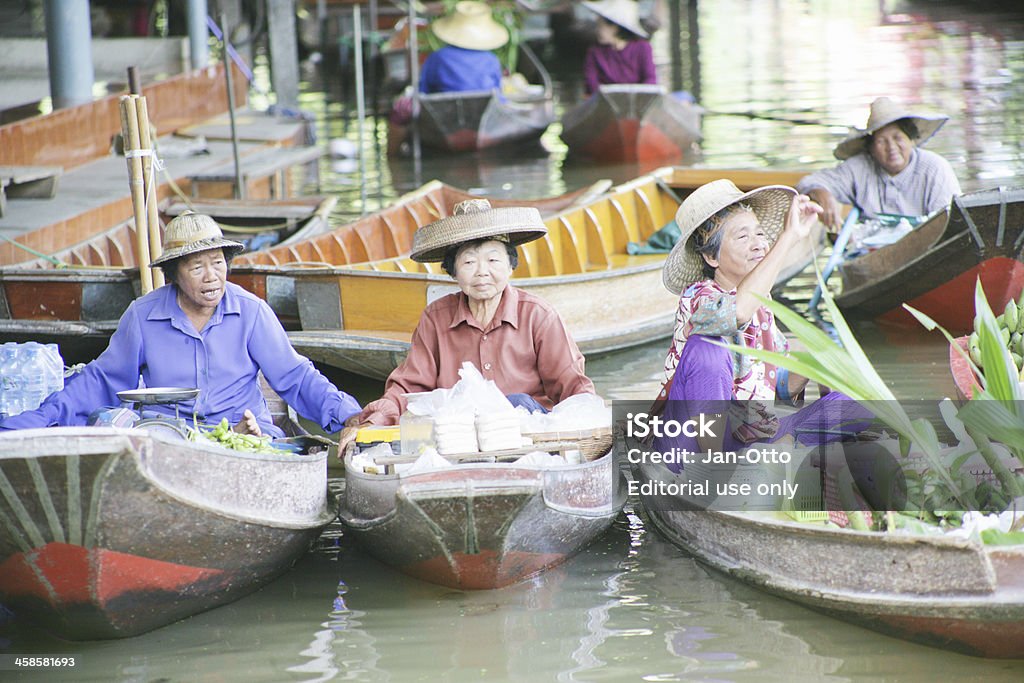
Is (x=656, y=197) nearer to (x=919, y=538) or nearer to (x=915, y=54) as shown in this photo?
(x=919, y=538)

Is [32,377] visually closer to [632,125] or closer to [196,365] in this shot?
[196,365]

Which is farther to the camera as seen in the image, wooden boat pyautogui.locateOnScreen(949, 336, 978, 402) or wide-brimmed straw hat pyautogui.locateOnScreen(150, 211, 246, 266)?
wide-brimmed straw hat pyautogui.locateOnScreen(150, 211, 246, 266)

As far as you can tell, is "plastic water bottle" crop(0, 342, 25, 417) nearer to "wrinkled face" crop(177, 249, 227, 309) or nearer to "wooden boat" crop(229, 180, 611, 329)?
"wrinkled face" crop(177, 249, 227, 309)

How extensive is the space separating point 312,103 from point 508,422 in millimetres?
13065

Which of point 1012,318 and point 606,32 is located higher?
point 606,32

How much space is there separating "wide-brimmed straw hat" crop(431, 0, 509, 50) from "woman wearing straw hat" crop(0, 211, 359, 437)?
7.85 m

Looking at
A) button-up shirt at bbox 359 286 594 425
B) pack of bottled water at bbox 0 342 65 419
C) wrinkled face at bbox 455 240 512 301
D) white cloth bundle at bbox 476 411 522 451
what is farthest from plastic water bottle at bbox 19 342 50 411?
white cloth bundle at bbox 476 411 522 451

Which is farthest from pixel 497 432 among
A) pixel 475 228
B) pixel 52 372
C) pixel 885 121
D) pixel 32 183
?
pixel 32 183

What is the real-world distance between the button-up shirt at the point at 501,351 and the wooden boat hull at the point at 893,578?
78cm

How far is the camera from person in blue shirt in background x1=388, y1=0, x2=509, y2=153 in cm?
1159

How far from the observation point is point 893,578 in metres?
3.24

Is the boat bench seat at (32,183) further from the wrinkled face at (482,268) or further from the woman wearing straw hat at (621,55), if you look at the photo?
the woman wearing straw hat at (621,55)

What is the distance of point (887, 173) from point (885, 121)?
1.33 feet

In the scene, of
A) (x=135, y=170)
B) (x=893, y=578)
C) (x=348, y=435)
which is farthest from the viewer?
(x=135, y=170)
